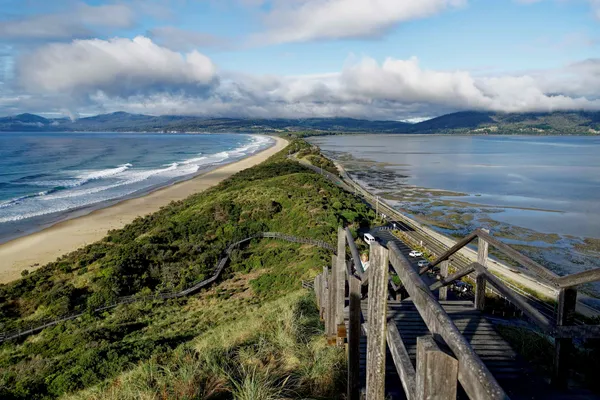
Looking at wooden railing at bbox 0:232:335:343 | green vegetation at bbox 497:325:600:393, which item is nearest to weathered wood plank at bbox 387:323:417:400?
green vegetation at bbox 497:325:600:393

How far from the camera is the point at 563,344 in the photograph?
4316 millimetres

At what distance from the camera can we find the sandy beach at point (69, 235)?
92.1 feet

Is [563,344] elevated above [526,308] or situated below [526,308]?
below

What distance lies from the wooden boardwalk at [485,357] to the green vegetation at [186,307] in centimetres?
112

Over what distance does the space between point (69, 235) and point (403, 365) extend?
3708cm

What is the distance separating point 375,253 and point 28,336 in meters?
19.4

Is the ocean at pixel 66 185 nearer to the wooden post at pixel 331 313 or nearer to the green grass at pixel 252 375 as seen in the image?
the green grass at pixel 252 375

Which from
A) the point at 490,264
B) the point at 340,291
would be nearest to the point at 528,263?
the point at 340,291

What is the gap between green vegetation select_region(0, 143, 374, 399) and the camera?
5656mm

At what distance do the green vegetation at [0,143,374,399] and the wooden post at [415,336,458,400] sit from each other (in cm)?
297

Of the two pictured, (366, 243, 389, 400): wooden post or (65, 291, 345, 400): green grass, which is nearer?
(366, 243, 389, 400): wooden post

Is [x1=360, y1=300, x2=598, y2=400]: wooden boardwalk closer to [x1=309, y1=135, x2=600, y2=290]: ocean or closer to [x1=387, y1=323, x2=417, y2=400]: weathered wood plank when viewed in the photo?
[x1=387, y1=323, x2=417, y2=400]: weathered wood plank

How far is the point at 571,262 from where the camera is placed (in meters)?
29.2

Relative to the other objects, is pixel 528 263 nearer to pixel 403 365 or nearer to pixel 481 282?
pixel 481 282
